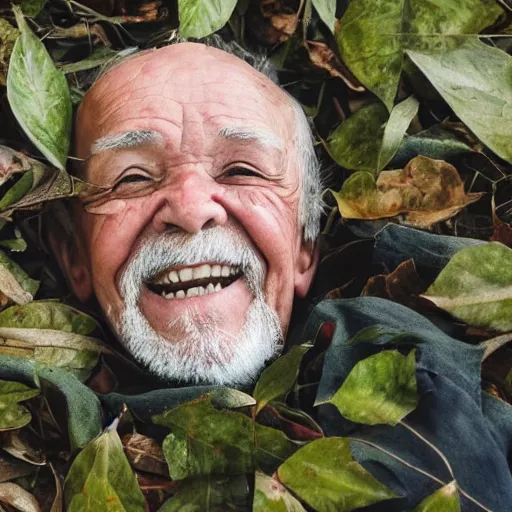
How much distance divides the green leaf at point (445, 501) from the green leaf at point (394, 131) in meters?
0.38

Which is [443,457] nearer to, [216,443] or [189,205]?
[216,443]

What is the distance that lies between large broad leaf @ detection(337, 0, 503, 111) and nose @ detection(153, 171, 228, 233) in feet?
0.81

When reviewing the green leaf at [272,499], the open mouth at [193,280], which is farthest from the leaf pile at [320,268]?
the open mouth at [193,280]

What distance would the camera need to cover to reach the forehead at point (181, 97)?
98cm

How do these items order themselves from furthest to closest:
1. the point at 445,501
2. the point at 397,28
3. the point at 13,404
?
1. the point at 397,28
2. the point at 13,404
3. the point at 445,501

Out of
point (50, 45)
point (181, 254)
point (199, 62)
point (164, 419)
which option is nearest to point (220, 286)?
point (181, 254)

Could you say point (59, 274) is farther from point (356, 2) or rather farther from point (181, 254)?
point (356, 2)

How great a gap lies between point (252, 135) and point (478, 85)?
0.28 metres

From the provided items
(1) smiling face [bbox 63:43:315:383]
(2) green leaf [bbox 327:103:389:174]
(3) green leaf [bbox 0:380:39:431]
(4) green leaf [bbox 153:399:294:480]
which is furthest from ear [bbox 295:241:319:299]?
(3) green leaf [bbox 0:380:39:431]

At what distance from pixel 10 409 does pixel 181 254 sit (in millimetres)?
253

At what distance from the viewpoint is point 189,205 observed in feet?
3.13

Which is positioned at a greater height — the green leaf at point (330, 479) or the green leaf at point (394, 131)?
the green leaf at point (394, 131)

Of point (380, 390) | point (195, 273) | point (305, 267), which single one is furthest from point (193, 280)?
point (380, 390)

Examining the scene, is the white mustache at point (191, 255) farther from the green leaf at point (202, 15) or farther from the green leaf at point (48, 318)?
the green leaf at point (202, 15)
